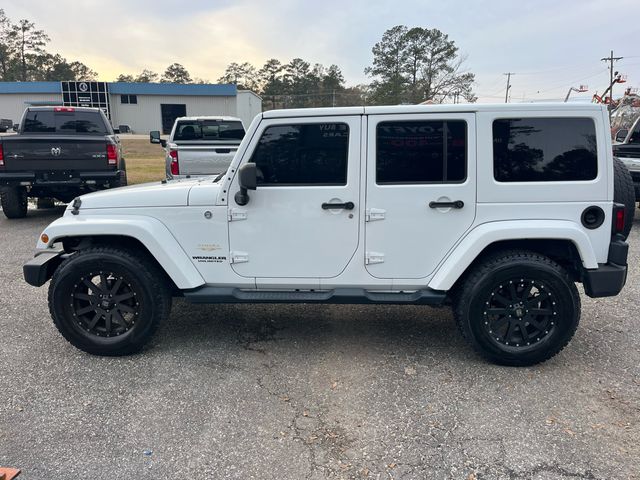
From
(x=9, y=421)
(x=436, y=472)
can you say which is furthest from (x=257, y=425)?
(x=9, y=421)

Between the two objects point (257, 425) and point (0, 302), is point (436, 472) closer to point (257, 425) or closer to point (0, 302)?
point (257, 425)

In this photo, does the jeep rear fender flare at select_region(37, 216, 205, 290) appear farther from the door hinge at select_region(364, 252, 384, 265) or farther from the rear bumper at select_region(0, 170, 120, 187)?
the rear bumper at select_region(0, 170, 120, 187)

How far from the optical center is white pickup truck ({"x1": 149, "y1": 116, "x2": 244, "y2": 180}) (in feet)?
30.2

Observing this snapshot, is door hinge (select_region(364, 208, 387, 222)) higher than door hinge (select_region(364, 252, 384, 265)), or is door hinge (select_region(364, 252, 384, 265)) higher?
door hinge (select_region(364, 208, 387, 222))

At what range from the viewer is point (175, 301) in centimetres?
518

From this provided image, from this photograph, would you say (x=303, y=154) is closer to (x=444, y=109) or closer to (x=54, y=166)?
(x=444, y=109)

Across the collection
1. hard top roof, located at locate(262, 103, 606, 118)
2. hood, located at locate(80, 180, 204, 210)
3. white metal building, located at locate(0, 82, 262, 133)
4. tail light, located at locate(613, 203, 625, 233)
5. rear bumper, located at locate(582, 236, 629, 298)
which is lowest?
rear bumper, located at locate(582, 236, 629, 298)

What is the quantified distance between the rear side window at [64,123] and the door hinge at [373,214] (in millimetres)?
7984

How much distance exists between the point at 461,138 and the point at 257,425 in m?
2.43

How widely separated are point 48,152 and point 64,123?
156cm

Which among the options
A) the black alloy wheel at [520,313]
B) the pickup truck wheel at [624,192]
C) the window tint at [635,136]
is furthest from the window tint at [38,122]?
the window tint at [635,136]

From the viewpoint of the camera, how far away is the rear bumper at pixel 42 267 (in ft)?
12.4

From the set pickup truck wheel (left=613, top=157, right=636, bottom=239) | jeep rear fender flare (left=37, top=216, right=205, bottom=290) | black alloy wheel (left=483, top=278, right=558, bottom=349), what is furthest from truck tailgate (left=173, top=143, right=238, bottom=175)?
pickup truck wheel (left=613, top=157, right=636, bottom=239)

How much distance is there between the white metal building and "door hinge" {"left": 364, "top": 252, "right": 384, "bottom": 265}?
48.2m
